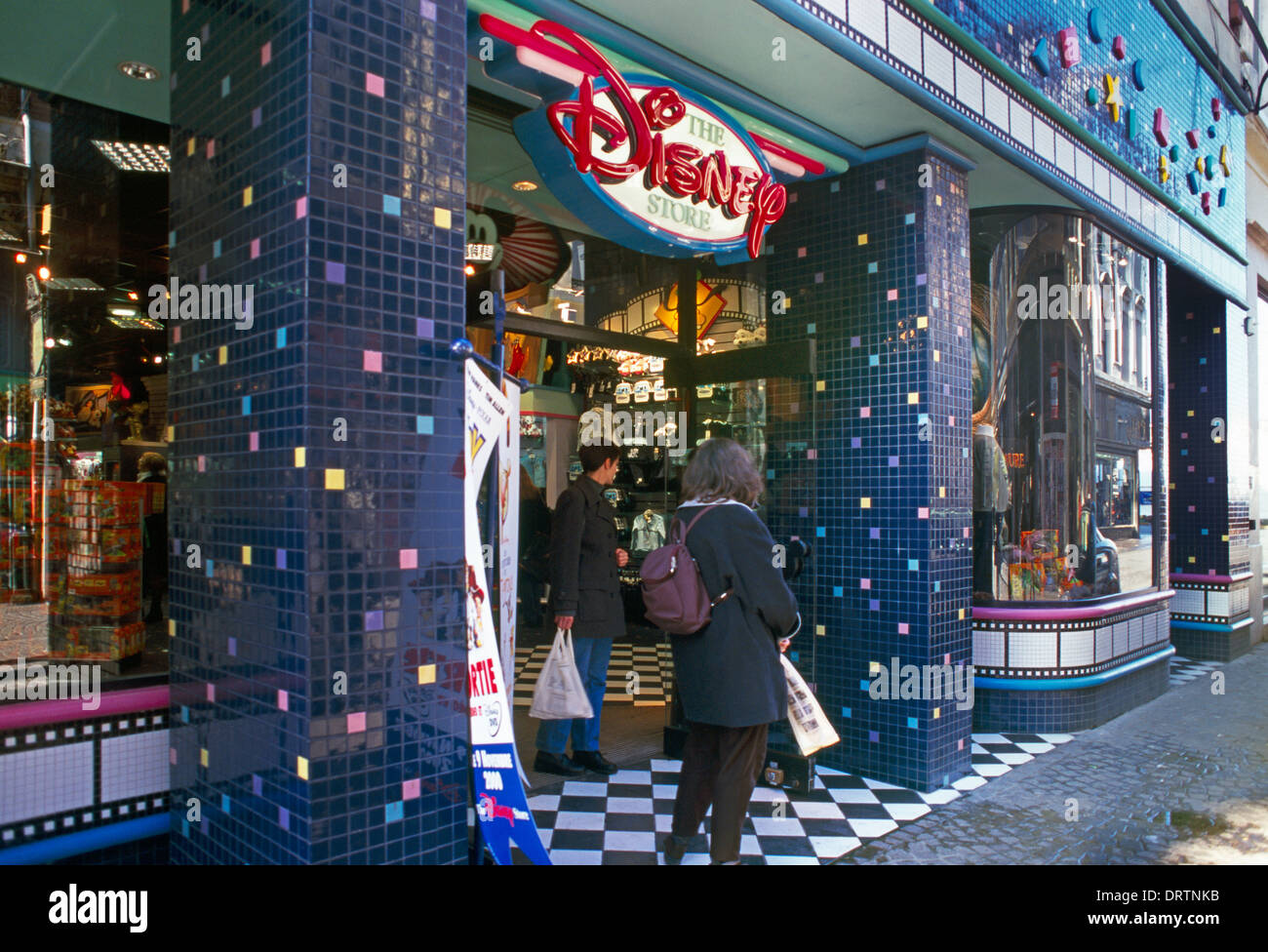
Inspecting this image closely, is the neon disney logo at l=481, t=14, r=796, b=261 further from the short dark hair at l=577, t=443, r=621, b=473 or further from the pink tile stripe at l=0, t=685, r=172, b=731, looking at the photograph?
the pink tile stripe at l=0, t=685, r=172, b=731

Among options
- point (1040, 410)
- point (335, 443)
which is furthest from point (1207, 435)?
point (335, 443)

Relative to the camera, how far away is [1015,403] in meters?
5.88

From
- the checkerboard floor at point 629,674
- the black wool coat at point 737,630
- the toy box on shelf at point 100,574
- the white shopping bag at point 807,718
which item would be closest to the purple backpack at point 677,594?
the black wool coat at point 737,630

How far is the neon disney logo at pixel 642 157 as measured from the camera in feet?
11.3

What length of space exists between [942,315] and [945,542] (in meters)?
1.30

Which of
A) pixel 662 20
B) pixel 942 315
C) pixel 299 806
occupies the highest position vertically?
pixel 662 20

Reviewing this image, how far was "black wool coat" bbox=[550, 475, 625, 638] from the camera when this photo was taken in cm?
446

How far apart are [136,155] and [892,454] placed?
177 inches

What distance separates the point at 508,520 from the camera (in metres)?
3.07

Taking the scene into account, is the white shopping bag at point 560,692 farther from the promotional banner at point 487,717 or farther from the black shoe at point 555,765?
the promotional banner at point 487,717

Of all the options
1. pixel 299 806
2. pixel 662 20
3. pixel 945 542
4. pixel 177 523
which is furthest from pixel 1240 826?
pixel 177 523

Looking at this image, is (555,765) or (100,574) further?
(555,765)

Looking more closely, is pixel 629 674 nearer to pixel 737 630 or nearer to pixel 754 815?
pixel 754 815
